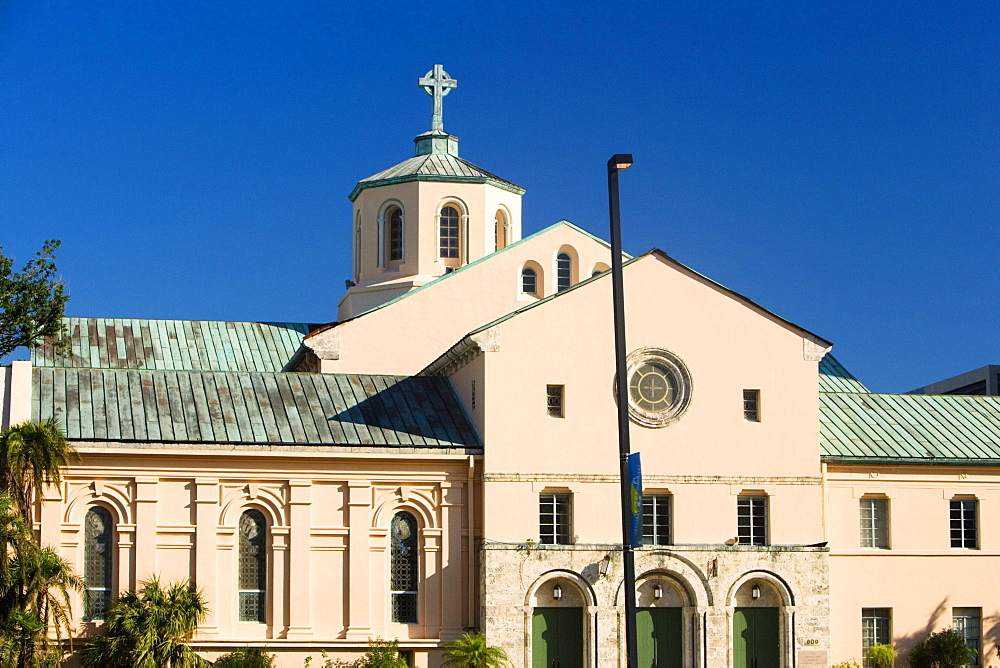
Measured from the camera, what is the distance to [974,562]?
44750 mm

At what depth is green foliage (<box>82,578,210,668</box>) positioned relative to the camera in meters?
35.4

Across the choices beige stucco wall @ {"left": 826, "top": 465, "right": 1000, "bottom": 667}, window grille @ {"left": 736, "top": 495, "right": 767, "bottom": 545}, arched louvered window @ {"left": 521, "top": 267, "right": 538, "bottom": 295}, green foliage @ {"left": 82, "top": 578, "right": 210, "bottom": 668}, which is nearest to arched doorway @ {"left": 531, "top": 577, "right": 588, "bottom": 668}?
window grille @ {"left": 736, "top": 495, "right": 767, "bottom": 545}

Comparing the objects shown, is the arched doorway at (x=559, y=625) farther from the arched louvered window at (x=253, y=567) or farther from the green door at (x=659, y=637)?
the arched louvered window at (x=253, y=567)

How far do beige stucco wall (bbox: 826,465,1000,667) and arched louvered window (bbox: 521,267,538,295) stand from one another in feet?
37.4

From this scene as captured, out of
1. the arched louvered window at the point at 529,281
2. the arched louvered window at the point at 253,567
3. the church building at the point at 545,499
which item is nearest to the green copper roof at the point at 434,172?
the arched louvered window at the point at 529,281

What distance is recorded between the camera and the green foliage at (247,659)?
37.8 meters

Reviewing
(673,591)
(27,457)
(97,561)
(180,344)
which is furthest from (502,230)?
(27,457)

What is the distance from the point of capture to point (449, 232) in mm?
53375

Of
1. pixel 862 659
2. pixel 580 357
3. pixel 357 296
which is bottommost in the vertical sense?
pixel 862 659

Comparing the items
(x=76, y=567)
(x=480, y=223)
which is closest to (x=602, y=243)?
(x=480, y=223)

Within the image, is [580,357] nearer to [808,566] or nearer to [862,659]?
[808,566]

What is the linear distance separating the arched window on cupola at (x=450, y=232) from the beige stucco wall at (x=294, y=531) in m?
13.4

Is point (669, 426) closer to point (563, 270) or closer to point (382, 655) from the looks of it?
point (382, 655)

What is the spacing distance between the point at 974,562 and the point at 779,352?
26.7ft
